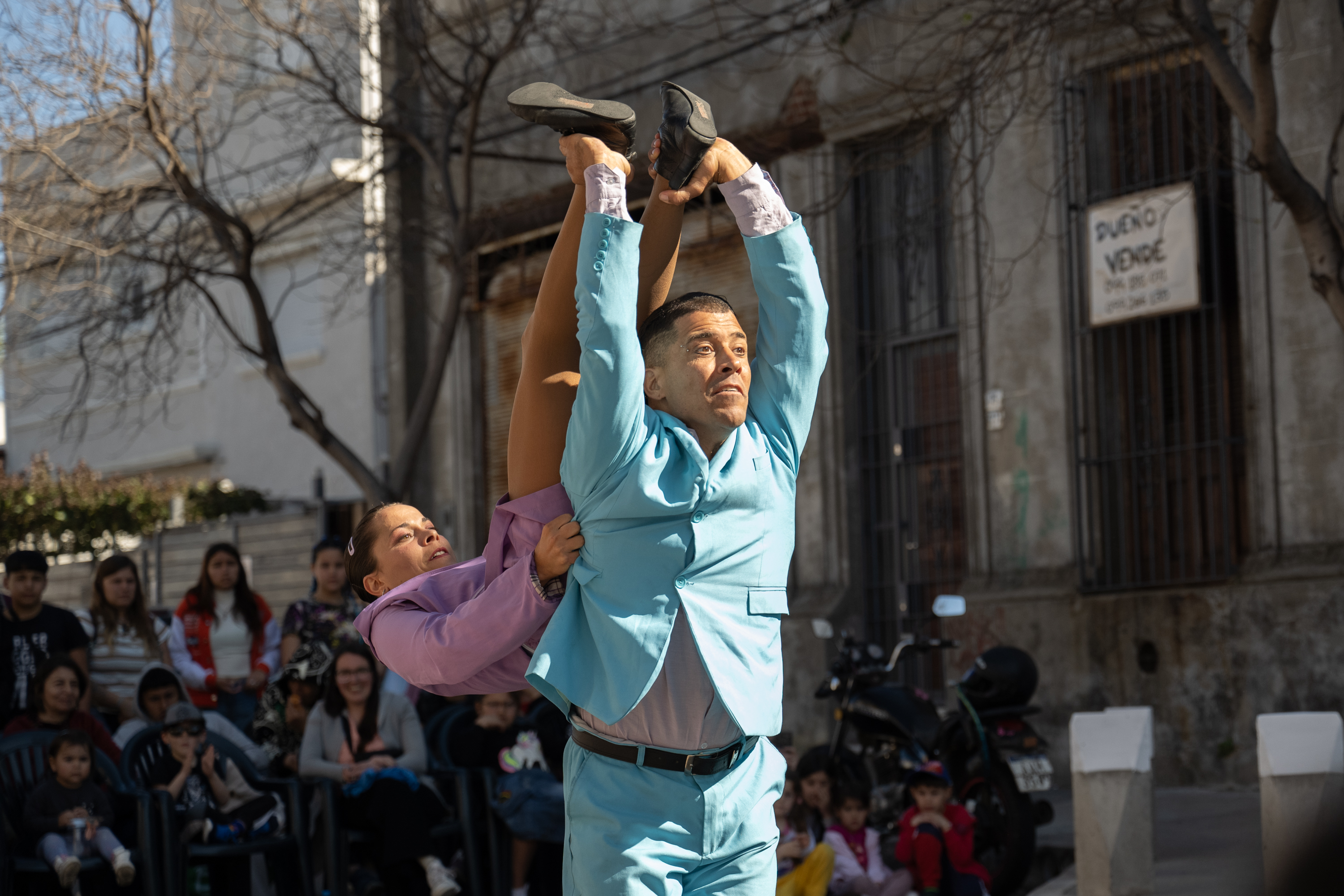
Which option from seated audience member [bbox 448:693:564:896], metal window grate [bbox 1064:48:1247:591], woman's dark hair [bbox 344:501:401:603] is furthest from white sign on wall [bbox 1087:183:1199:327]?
woman's dark hair [bbox 344:501:401:603]

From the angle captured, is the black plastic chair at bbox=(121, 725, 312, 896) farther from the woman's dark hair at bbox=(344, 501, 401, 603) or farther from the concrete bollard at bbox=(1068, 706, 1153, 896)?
the woman's dark hair at bbox=(344, 501, 401, 603)

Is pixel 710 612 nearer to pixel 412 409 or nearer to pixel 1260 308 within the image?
pixel 1260 308

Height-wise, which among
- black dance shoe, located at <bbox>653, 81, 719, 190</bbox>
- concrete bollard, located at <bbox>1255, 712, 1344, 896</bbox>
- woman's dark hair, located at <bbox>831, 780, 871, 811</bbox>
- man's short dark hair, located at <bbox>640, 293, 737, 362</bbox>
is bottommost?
woman's dark hair, located at <bbox>831, 780, 871, 811</bbox>

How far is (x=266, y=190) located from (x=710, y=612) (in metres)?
16.5

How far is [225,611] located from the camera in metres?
9.32

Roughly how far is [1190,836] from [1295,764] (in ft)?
6.01

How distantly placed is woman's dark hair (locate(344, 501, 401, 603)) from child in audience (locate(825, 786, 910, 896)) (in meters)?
4.22

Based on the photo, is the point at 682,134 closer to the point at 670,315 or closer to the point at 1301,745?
the point at 670,315

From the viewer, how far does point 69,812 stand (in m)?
7.05

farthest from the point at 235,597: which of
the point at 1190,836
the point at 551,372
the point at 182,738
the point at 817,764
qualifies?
the point at 551,372

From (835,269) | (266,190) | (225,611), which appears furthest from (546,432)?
(266,190)

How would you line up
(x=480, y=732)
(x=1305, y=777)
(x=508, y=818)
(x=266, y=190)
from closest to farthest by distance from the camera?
1. (x=1305, y=777)
2. (x=508, y=818)
3. (x=480, y=732)
4. (x=266, y=190)

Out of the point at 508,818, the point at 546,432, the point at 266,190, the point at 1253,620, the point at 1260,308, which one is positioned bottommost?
the point at 508,818

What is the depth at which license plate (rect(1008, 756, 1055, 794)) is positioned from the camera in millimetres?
7715
